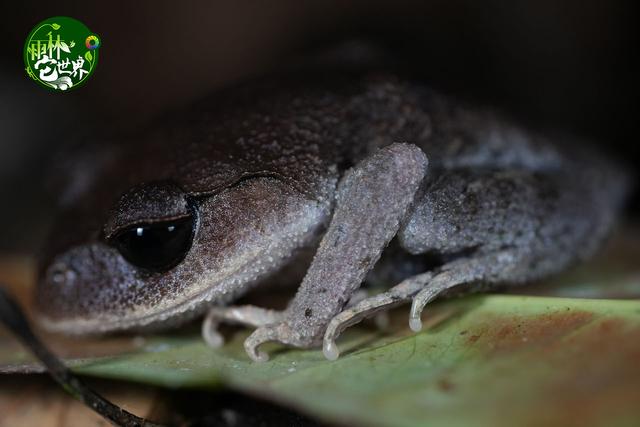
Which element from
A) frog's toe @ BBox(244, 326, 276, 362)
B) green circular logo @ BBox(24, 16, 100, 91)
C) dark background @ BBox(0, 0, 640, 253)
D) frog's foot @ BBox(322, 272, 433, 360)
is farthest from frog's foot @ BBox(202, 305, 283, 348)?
dark background @ BBox(0, 0, 640, 253)

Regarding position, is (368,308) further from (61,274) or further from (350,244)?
(61,274)

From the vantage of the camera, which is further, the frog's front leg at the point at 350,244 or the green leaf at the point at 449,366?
the frog's front leg at the point at 350,244

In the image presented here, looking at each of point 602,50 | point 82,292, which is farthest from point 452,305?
point 602,50

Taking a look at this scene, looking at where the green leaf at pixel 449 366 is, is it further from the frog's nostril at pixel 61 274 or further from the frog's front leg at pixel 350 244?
the frog's nostril at pixel 61 274

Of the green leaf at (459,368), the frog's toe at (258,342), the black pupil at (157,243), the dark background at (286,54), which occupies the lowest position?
the green leaf at (459,368)

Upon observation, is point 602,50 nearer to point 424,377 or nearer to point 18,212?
point 424,377

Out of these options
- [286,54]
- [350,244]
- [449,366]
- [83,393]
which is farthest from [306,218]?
[286,54]

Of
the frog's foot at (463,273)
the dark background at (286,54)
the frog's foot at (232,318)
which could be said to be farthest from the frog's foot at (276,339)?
the dark background at (286,54)

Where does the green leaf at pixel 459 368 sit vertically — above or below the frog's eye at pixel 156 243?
below
